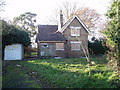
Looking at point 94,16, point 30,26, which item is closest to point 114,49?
point 94,16

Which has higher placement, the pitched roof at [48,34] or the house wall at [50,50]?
the pitched roof at [48,34]

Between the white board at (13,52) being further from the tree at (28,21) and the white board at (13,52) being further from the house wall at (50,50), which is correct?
the tree at (28,21)

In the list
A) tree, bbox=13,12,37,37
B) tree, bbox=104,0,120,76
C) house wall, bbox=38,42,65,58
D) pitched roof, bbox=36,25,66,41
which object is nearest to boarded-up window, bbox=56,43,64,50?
house wall, bbox=38,42,65,58

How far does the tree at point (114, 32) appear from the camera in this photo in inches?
317

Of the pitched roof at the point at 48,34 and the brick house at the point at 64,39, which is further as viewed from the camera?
the pitched roof at the point at 48,34

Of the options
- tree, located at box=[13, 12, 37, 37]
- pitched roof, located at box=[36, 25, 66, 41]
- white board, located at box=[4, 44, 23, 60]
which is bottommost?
white board, located at box=[4, 44, 23, 60]

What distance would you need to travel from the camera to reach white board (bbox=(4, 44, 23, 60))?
71.7 ft

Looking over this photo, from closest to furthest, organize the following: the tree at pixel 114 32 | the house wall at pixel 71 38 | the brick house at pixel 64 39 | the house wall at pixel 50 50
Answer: the tree at pixel 114 32
the house wall at pixel 50 50
the brick house at pixel 64 39
the house wall at pixel 71 38

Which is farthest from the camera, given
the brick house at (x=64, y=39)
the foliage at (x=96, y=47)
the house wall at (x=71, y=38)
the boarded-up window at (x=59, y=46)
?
the foliage at (x=96, y=47)

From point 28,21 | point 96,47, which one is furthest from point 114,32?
point 28,21

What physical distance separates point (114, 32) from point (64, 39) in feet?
61.7

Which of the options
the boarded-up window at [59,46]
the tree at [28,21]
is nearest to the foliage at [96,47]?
the boarded-up window at [59,46]

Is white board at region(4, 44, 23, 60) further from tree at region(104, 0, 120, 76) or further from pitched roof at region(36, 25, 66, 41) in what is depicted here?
tree at region(104, 0, 120, 76)

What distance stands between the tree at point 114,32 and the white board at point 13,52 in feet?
54.1
